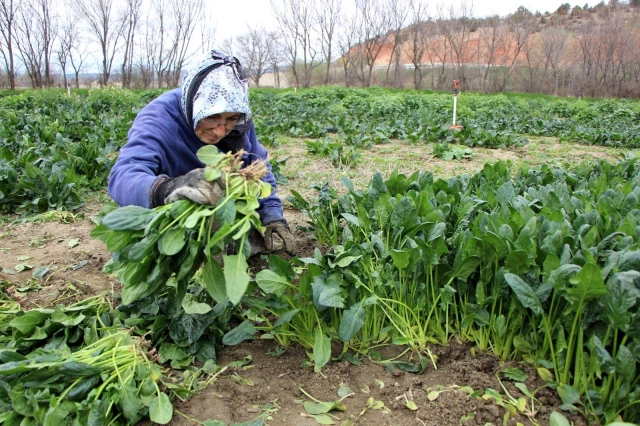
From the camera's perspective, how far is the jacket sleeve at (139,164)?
2340 mm

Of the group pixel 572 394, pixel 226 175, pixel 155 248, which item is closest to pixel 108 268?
pixel 155 248

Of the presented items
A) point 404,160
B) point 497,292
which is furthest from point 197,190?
point 404,160

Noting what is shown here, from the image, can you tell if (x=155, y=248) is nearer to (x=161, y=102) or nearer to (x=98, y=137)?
(x=161, y=102)

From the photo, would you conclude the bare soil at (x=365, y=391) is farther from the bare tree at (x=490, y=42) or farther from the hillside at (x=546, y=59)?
the bare tree at (x=490, y=42)

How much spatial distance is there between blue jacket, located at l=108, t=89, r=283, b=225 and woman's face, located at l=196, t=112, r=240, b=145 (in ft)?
0.66

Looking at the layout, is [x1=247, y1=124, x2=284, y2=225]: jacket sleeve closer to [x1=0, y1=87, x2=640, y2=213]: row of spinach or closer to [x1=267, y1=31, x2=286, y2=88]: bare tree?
[x1=0, y1=87, x2=640, y2=213]: row of spinach

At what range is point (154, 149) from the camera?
2.75 metres

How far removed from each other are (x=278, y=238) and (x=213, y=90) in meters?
1.25

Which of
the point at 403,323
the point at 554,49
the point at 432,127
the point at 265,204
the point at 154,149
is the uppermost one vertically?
the point at 554,49

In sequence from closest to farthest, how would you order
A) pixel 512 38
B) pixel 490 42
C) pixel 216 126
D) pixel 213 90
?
pixel 213 90, pixel 216 126, pixel 512 38, pixel 490 42

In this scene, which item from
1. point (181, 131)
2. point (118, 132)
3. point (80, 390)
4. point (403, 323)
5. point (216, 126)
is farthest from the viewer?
point (118, 132)

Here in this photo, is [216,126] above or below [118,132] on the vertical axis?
above

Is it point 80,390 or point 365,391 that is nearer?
point 80,390

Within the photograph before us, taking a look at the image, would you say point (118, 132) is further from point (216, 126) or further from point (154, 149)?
point (216, 126)
